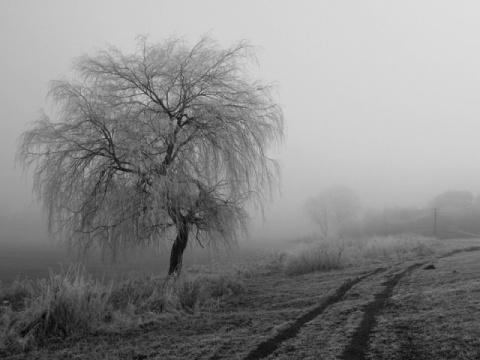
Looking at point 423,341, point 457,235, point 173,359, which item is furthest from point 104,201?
point 457,235

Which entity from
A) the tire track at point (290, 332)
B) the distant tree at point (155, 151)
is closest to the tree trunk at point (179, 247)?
the distant tree at point (155, 151)

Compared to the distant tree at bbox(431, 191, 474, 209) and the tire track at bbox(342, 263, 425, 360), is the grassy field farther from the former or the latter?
the distant tree at bbox(431, 191, 474, 209)

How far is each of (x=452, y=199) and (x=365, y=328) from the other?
3249 inches

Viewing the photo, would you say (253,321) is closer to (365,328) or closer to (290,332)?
(290,332)

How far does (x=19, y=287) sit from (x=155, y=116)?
6.58m

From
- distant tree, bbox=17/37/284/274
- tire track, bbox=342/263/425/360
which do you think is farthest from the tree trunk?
tire track, bbox=342/263/425/360

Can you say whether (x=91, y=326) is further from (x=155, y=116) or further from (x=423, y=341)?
(x=155, y=116)

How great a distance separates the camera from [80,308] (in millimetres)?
7008

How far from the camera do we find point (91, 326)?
6.89 metres

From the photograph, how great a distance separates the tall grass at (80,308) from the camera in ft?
20.9

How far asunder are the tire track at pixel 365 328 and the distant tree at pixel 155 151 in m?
A: 5.99

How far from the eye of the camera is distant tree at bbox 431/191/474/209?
74.3 metres

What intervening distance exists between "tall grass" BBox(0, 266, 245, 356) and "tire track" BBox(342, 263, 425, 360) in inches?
142

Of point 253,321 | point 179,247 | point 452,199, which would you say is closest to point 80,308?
point 253,321
